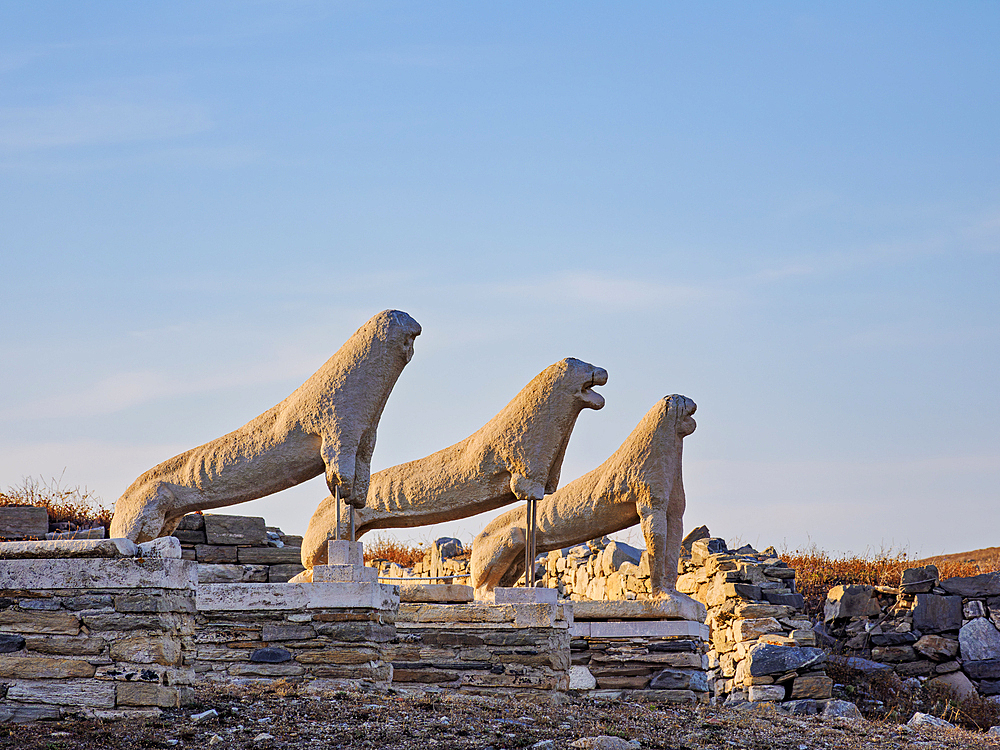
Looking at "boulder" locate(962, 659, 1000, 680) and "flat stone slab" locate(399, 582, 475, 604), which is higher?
"flat stone slab" locate(399, 582, 475, 604)

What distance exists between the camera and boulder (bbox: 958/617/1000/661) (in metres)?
14.3

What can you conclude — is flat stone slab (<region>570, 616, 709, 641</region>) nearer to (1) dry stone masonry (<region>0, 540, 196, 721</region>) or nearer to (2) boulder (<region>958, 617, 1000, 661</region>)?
(2) boulder (<region>958, 617, 1000, 661</region>)

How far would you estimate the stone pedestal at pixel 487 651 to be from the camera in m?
9.47

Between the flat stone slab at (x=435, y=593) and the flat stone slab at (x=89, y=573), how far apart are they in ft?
12.1

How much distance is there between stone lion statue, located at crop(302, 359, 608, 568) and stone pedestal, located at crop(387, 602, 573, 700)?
101 cm

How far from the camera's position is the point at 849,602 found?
585 inches

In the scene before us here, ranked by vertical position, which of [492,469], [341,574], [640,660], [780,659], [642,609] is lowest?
[780,659]

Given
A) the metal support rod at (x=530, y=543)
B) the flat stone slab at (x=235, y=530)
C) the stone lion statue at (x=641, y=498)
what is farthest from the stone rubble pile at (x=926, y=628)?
the flat stone slab at (x=235, y=530)

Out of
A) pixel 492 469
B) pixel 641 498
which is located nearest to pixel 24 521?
pixel 492 469

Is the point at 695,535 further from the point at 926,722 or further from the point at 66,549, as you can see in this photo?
the point at 66,549

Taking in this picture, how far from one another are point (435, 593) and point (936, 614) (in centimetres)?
749

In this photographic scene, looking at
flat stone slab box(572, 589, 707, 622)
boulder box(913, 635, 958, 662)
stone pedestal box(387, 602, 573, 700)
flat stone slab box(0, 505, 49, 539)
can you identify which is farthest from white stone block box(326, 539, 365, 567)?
boulder box(913, 635, 958, 662)

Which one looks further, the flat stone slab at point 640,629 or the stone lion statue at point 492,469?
the flat stone slab at point 640,629

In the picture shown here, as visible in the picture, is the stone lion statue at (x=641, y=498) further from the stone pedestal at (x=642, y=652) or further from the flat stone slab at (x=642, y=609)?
the stone pedestal at (x=642, y=652)
